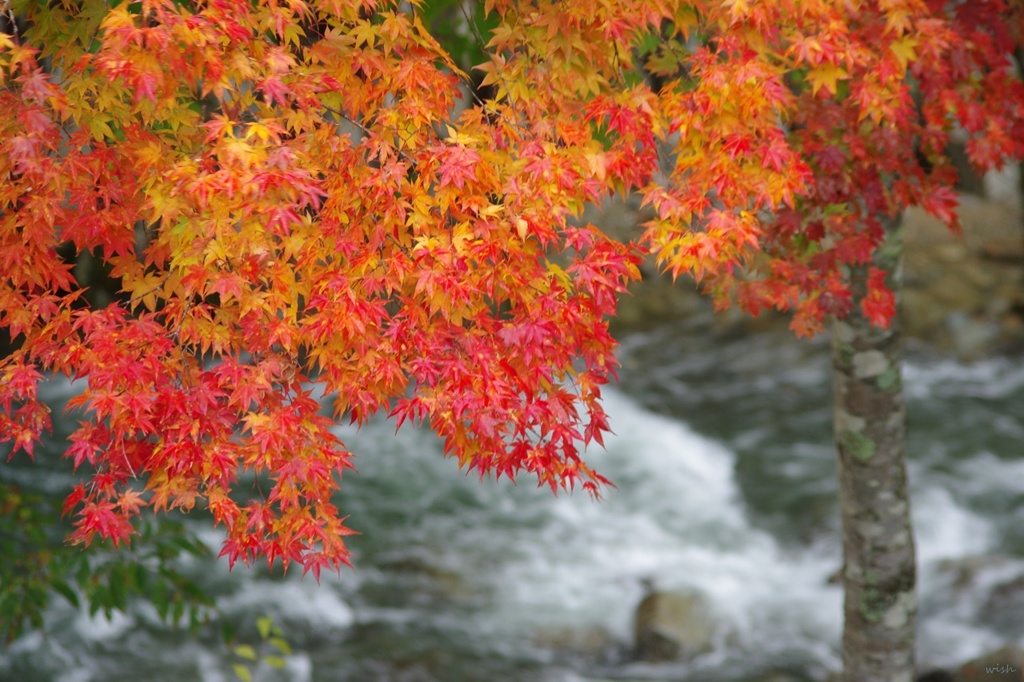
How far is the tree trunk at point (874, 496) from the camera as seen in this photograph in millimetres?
4543

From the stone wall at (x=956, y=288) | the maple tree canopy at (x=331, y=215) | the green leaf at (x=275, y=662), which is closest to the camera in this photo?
the maple tree canopy at (x=331, y=215)

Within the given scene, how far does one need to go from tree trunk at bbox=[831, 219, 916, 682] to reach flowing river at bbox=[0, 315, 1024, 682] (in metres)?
1.36

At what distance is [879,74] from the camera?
3.51 metres

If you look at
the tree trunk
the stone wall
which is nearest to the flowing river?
the stone wall

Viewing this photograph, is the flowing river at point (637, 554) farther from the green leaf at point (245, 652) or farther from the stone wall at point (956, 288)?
the stone wall at point (956, 288)

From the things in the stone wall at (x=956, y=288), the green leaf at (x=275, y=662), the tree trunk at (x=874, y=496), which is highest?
the stone wall at (x=956, y=288)

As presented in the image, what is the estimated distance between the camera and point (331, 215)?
113 inches

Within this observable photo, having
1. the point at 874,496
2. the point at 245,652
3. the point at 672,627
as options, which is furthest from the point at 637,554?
the point at 874,496

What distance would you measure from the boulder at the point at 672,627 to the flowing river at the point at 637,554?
0.32 ft

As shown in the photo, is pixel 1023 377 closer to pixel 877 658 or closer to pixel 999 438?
pixel 999 438

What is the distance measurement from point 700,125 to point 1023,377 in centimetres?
858

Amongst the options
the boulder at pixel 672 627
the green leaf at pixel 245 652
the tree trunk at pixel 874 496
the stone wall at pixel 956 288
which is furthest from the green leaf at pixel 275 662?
the stone wall at pixel 956 288

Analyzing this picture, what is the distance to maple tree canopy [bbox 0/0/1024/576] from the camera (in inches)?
107

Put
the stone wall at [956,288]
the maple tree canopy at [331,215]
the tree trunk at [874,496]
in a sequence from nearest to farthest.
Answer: the maple tree canopy at [331,215]
the tree trunk at [874,496]
the stone wall at [956,288]
